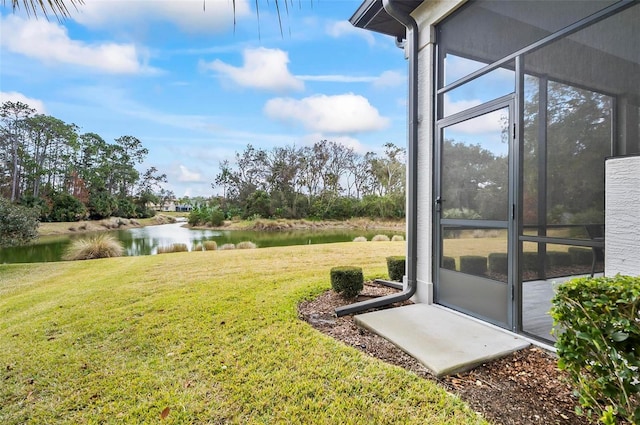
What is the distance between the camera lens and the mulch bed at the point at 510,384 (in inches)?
64.6

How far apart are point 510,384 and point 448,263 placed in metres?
1.44

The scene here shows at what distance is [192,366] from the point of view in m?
2.27

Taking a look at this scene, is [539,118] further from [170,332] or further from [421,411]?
[170,332]

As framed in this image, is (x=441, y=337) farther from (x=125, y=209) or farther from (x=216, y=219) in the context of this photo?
(x=125, y=209)

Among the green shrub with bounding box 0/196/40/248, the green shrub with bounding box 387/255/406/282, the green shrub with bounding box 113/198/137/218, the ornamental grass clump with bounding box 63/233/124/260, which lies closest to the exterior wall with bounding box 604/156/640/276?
the green shrub with bounding box 387/255/406/282

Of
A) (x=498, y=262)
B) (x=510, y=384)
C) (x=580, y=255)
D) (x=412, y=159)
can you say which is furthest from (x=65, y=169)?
(x=580, y=255)

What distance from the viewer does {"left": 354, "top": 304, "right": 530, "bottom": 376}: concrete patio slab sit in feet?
7.09

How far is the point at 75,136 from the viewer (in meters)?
21.1

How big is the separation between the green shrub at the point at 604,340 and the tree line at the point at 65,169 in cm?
2086

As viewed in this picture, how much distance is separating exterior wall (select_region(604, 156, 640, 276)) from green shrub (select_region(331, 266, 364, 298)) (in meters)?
2.34

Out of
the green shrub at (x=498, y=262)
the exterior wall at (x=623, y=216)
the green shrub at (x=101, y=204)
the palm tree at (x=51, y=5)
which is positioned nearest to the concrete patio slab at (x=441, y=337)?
the green shrub at (x=498, y=262)

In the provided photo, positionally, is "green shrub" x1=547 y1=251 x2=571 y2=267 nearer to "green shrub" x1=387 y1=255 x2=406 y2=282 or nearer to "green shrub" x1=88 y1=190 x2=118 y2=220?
"green shrub" x1=387 y1=255 x2=406 y2=282

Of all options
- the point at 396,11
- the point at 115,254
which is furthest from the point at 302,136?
the point at 396,11

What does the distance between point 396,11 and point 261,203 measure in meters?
19.7
